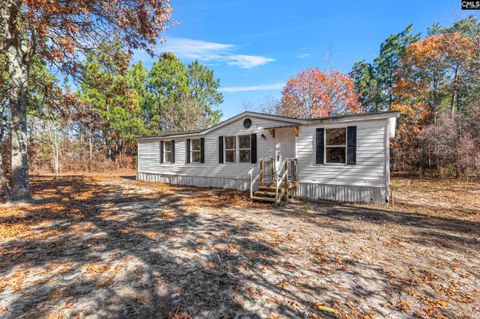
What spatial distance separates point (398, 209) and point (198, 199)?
717 cm

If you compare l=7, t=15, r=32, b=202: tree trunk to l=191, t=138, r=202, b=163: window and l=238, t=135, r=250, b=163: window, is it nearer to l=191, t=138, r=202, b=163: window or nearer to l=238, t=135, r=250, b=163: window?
l=191, t=138, r=202, b=163: window

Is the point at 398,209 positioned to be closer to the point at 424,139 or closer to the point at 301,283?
the point at 301,283

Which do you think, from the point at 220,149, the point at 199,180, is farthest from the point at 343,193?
the point at 199,180

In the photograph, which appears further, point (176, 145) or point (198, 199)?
point (176, 145)

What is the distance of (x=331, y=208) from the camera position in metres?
8.09

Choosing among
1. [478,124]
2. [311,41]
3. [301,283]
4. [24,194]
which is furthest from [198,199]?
[311,41]

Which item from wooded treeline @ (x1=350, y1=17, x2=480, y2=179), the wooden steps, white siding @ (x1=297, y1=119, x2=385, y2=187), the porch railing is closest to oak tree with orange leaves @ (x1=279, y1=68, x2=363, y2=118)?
wooded treeline @ (x1=350, y1=17, x2=480, y2=179)

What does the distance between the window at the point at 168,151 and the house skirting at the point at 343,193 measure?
329 inches

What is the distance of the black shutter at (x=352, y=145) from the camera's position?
343 inches

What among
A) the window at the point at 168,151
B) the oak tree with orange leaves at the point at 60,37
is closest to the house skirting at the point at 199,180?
the window at the point at 168,151

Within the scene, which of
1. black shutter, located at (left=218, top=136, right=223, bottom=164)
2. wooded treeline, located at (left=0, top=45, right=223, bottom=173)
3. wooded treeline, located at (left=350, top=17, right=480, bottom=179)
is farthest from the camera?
wooded treeline, located at (left=0, top=45, right=223, bottom=173)

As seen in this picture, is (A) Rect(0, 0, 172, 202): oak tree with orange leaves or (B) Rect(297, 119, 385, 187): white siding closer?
(A) Rect(0, 0, 172, 202): oak tree with orange leaves

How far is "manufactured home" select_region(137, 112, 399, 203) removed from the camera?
845cm

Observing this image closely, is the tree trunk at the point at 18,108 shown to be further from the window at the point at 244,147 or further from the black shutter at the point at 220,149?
the window at the point at 244,147
